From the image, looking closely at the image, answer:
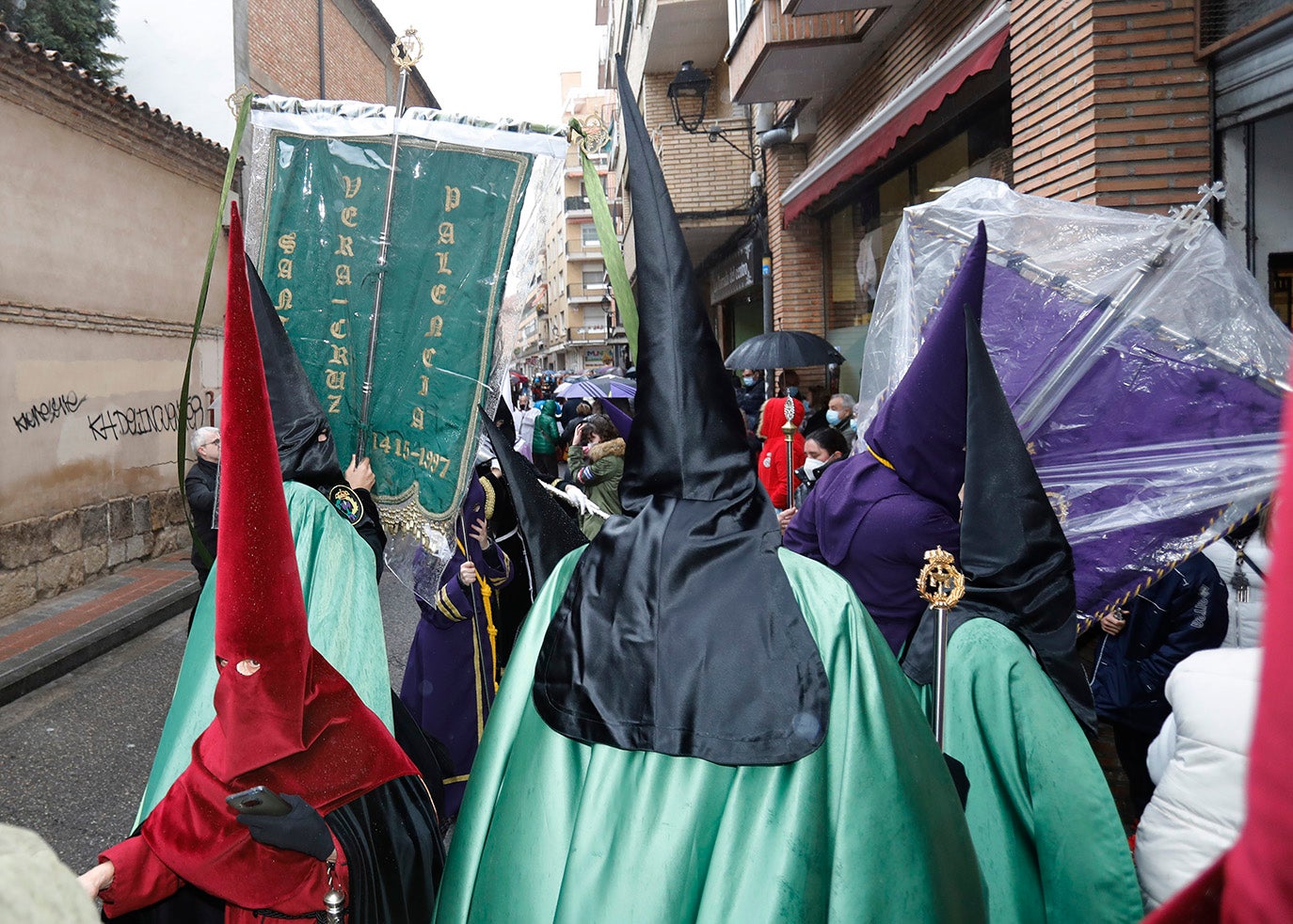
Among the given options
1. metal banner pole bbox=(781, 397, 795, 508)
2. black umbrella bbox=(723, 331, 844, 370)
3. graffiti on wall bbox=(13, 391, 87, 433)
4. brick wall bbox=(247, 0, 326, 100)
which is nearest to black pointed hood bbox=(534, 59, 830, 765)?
metal banner pole bbox=(781, 397, 795, 508)

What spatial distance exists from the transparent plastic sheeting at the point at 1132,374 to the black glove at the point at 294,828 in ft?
8.05

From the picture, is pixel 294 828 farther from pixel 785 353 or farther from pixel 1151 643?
pixel 785 353

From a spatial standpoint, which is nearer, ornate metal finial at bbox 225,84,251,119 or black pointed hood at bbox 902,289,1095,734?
black pointed hood at bbox 902,289,1095,734

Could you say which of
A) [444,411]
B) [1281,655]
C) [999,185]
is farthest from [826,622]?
[999,185]

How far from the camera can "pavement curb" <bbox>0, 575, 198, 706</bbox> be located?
6.46m

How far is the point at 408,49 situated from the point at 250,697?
93.8 inches

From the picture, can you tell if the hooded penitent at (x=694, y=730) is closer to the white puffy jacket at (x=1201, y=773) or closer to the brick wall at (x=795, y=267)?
the white puffy jacket at (x=1201, y=773)

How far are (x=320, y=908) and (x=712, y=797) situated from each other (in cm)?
96

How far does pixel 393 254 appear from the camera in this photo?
9.77 ft

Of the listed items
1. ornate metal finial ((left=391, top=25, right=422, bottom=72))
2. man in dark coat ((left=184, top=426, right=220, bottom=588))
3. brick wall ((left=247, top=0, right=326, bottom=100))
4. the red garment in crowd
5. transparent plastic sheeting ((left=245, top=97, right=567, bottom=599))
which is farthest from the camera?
brick wall ((left=247, top=0, right=326, bottom=100))

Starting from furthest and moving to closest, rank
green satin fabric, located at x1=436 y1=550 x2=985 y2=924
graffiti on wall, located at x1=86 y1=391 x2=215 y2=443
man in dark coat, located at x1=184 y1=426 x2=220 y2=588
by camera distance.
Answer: graffiti on wall, located at x1=86 y1=391 x2=215 y2=443
man in dark coat, located at x1=184 y1=426 x2=220 y2=588
green satin fabric, located at x1=436 y1=550 x2=985 y2=924

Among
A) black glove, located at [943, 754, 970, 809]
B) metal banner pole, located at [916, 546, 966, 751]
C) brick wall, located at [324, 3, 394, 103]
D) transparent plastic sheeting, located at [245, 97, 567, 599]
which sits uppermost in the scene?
brick wall, located at [324, 3, 394, 103]

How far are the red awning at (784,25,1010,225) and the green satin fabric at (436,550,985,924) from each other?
638 centimetres

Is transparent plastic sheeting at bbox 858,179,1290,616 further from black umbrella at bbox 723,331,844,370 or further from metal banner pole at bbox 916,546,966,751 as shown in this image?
black umbrella at bbox 723,331,844,370
